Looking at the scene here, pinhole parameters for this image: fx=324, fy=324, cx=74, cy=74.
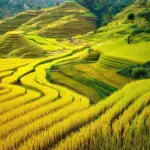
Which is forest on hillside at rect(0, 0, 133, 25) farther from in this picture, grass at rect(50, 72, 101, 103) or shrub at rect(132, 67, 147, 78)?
shrub at rect(132, 67, 147, 78)

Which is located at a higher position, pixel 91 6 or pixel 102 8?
pixel 91 6

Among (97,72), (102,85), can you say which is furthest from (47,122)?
(97,72)

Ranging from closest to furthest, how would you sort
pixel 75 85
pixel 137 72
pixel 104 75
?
pixel 75 85 < pixel 137 72 < pixel 104 75

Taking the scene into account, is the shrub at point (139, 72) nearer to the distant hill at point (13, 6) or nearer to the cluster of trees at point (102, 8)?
the cluster of trees at point (102, 8)

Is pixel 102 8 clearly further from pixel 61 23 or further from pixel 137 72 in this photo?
pixel 137 72

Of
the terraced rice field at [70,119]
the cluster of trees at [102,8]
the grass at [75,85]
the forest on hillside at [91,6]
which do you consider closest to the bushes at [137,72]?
the terraced rice field at [70,119]

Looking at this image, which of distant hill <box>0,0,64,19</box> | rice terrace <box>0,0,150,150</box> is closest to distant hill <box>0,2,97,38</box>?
distant hill <box>0,0,64,19</box>

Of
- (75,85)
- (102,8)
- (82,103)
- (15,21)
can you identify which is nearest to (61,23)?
(15,21)

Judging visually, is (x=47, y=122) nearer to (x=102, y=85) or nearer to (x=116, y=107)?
(x=116, y=107)
